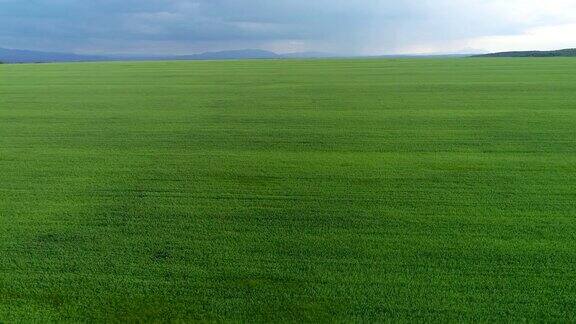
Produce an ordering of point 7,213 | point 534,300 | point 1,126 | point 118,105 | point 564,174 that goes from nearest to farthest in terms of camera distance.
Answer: point 534,300 < point 7,213 < point 564,174 < point 1,126 < point 118,105

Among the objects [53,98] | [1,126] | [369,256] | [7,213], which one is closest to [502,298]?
[369,256]

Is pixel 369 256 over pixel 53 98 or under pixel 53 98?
under

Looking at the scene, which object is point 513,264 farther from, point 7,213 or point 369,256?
point 7,213

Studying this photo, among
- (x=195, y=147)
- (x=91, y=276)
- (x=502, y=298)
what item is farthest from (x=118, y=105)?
(x=502, y=298)

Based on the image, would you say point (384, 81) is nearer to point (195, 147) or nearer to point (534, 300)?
point (195, 147)

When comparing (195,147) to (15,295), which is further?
(195,147)

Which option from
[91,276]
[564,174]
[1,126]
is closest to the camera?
[91,276]
